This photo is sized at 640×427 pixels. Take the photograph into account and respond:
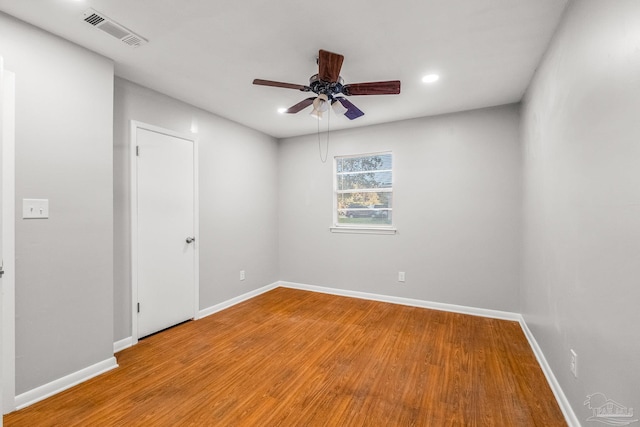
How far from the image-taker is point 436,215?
3801 millimetres

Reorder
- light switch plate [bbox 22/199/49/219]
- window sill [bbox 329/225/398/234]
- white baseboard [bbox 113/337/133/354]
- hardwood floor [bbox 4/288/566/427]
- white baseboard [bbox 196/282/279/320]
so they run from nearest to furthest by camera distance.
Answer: hardwood floor [bbox 4/288/566/427] < light switch plate [bbox 22/199/49/219] < white baseboard [bbox 113/337/133/354] < white baseboard [bbox 196/282/279/320] < window sill [bbox 329/225/398/234]

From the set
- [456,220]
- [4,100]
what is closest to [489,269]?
[456,220]

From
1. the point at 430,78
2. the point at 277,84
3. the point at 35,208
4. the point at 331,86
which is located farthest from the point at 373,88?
the point at 35,208

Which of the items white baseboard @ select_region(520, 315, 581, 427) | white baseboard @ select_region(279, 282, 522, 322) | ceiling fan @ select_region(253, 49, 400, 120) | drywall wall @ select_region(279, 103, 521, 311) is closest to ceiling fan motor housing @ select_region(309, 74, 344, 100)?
ceiling fan @ select_region(253, 49, 400, 120)

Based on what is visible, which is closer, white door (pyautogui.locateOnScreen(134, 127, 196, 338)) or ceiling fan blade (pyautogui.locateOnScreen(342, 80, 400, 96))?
ceiling fan blade (pyautogui.locateOnScreen(342, 80, 400, 96))

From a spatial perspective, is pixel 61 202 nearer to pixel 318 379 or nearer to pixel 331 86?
pixel 331 86

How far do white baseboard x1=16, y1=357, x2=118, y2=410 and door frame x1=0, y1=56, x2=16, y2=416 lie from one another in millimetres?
56

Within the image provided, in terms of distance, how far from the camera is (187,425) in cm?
173

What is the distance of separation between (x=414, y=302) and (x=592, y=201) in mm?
2802

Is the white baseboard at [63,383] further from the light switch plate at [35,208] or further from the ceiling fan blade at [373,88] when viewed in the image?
the ceiling fan blade at [373,88]

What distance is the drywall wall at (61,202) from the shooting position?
Result: 1900 millimetres

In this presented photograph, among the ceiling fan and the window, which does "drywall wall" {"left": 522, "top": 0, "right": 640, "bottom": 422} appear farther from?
the window

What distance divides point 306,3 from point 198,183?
2.48m

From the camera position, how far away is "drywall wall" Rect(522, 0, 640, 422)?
3.74 ft
